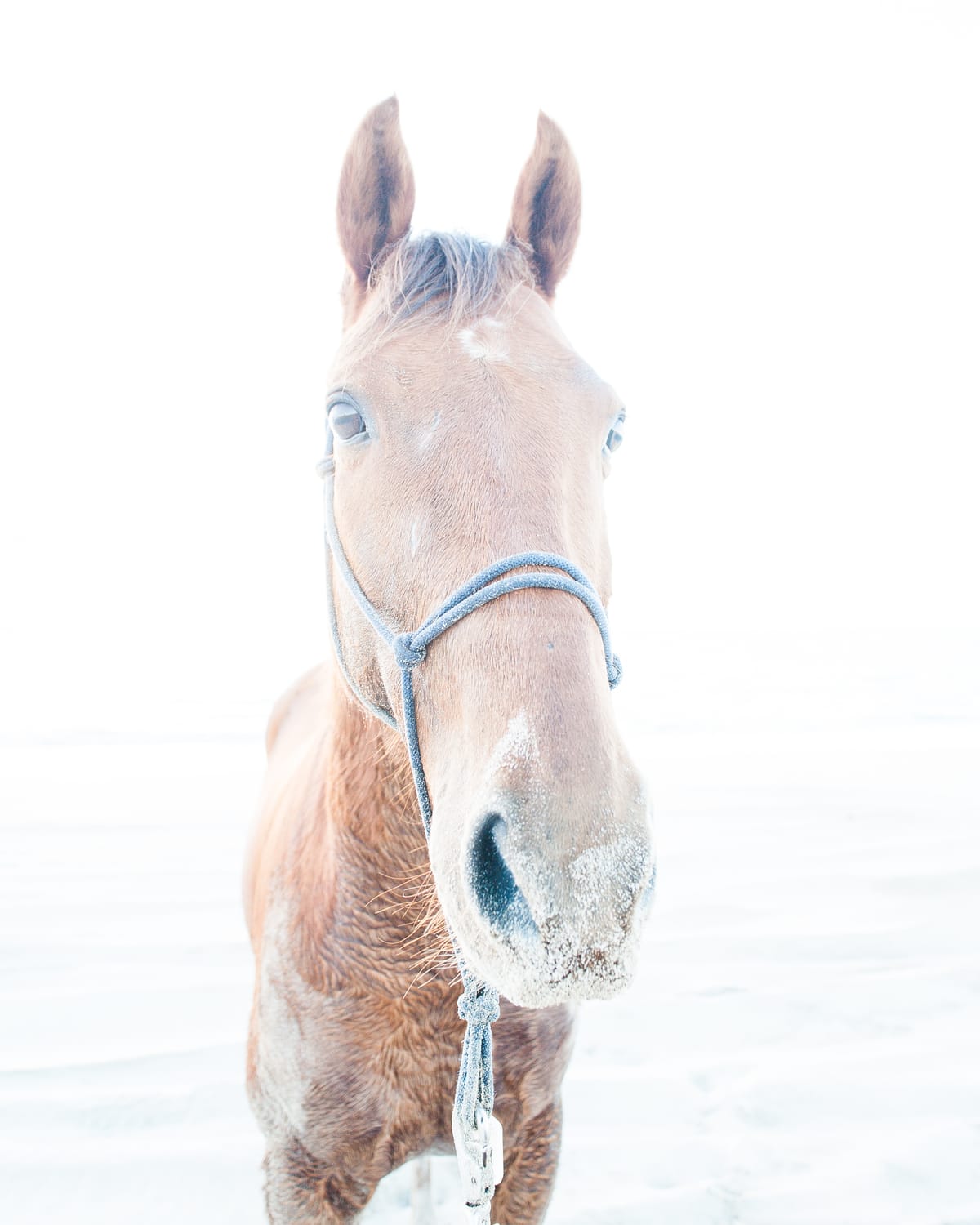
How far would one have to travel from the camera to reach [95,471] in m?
29.8

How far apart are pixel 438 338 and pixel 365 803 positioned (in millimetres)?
992

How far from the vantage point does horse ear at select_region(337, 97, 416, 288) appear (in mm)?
1629

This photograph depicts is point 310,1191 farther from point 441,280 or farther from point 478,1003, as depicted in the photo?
point 441,280

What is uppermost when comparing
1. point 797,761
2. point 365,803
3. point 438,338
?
point 438,338

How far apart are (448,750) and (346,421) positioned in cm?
71

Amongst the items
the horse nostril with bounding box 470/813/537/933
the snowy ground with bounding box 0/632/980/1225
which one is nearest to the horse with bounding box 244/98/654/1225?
the horse nostril with bounding box 470/813/537/933

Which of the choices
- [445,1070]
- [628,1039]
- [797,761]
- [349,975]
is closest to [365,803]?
[349,975]

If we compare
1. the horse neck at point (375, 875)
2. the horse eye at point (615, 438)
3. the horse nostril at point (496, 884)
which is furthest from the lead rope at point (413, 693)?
the horse eye at point (615, 438)

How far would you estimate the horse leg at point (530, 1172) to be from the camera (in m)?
1.88

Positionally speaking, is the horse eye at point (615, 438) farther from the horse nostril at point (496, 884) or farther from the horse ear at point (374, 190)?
the horse nostril at point (496, 884)

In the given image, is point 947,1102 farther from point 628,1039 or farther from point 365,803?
point 365,803

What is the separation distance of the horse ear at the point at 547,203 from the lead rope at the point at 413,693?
0.68m

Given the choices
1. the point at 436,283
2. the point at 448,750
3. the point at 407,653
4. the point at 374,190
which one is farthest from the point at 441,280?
the point at 448,750

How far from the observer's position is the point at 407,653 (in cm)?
122
